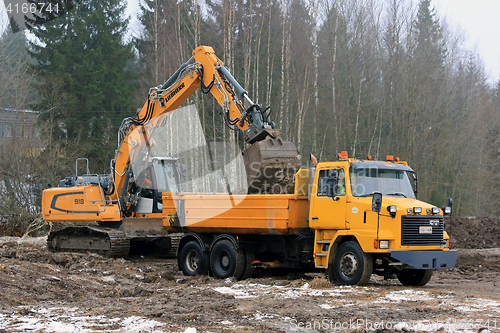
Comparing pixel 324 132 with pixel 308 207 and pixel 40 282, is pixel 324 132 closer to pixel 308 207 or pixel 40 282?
pixel 308 207

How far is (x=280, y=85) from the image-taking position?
1109 inches

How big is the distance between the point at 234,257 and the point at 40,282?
3.87 meters

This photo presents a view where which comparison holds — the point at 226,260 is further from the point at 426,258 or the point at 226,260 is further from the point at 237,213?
the point at 426,258

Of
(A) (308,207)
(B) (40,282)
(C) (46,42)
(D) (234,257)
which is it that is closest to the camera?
(B) (40,282)

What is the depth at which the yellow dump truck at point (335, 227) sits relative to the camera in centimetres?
959

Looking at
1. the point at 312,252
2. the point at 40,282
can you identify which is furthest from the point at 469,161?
the point at 40,282

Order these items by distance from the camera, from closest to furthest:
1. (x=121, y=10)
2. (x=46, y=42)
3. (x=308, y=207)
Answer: (x=308, y=207)
(x=46, y=42)
(x=121, y=10)

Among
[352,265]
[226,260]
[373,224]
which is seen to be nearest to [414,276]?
[352,265]

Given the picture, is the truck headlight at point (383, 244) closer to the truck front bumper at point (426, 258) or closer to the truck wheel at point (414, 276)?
the truck front bumper at point (426, 258)

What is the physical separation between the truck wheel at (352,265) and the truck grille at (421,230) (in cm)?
76

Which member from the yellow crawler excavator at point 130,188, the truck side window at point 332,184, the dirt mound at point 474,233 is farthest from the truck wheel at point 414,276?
the dirt mound at point 474,233

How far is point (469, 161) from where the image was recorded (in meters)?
34.7

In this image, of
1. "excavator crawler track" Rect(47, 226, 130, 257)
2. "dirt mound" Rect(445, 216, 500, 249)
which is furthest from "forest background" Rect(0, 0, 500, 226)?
"excavator crawler track" Rect(47, 226, 130, 257)

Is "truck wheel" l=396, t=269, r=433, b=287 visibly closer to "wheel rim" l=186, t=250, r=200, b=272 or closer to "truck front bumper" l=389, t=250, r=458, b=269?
"truck front bumper" l=389, t=250, r=458, b=269
